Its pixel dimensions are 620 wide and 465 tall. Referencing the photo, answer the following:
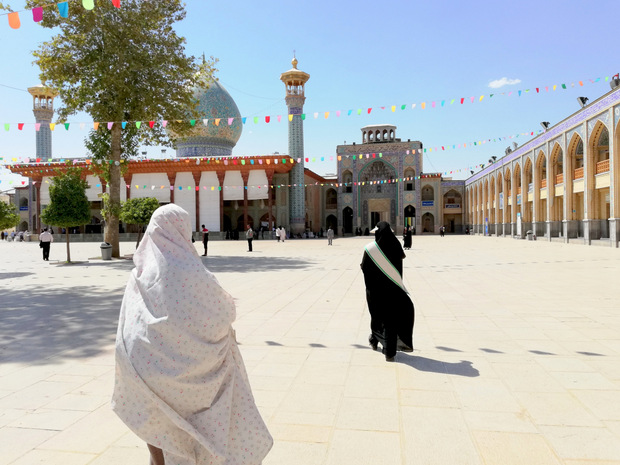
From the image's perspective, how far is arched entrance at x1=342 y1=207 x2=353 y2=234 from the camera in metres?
45.4

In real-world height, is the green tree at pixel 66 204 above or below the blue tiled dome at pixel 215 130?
below

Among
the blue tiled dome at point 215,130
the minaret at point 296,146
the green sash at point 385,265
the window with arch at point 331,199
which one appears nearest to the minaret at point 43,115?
the blue tiled dome at point 215,130

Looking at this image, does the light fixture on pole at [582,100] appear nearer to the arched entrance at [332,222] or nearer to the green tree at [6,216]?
the green tree at [6,216]

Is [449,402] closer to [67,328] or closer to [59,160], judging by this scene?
[67,328]

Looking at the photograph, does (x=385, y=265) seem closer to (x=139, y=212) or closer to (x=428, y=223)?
(x=139, y=212)

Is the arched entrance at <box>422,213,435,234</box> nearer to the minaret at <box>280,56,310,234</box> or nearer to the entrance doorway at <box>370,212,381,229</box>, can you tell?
the entrance doorway at <box>370,212,381,229</box>

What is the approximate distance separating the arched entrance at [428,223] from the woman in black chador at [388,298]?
44008 mm

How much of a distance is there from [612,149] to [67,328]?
66.6 feet

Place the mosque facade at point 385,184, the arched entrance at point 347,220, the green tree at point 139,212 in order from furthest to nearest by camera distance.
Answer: the arched entrance at point 347,220, the mosque facade at point 385,184, the green tree at point 139,212

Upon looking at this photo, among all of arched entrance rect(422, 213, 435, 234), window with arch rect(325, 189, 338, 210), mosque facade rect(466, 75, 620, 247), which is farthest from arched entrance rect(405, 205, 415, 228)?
mosque facade rect(466, 75, 620, 247)

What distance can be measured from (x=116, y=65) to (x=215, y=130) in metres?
21.2

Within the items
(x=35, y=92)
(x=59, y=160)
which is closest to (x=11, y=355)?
(x=59, y=160)

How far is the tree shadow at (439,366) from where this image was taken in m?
3.70

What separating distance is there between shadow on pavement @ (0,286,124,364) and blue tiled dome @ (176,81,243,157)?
2801 cm
